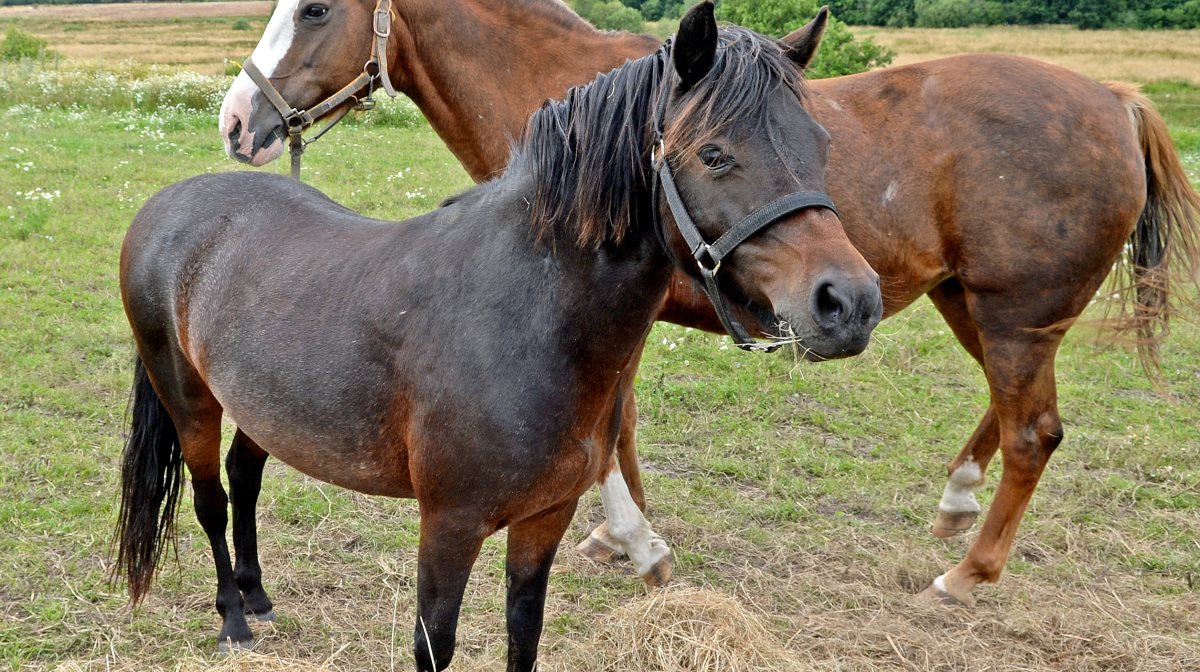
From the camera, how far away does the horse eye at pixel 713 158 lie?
1927mm

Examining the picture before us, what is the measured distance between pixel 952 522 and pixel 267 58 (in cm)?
372

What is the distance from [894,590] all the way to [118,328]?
5273mm

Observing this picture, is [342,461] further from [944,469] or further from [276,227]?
[944,469]

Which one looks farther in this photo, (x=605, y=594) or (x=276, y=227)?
(x=605, y=594)

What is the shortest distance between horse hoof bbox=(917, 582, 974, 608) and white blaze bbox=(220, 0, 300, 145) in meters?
3.38

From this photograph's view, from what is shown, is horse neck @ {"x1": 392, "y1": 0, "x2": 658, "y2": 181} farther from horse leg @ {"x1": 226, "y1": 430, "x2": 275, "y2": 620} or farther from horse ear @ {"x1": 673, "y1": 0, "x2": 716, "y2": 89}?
horse ear @ {"x1": 673, "y1": 0, "x2": 716, "y2": 89}

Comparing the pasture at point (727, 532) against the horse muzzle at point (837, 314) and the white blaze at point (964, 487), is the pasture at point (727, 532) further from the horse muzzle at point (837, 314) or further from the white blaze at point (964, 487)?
the horse muzzle at point (837, 314)

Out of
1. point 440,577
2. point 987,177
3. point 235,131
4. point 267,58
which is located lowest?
point 440,577

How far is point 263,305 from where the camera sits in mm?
2686

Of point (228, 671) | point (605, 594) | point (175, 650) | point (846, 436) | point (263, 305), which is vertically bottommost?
point (846, 436)

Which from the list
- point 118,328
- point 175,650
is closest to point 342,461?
point 175,650

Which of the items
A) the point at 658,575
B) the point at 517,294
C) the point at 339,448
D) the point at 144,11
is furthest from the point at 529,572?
the point at 144,11

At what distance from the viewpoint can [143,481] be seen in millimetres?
3371

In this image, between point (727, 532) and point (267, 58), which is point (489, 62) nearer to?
point (267, 58)
